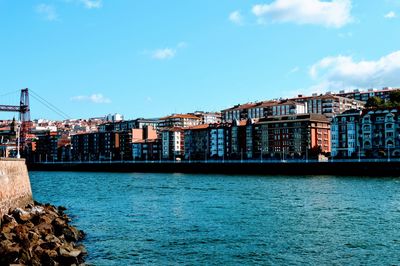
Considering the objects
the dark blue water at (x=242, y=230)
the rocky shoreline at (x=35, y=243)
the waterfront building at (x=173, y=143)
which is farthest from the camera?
the waterfront building at (x=173, y=143)

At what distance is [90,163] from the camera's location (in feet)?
435

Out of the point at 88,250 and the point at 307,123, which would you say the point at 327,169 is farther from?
the point at 88,250

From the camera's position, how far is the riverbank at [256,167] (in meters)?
79.2

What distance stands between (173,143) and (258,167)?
41136 mm

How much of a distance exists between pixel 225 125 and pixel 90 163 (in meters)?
36.2

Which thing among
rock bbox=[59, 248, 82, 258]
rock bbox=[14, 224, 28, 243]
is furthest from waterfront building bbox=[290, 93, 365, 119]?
rock bbox=[59, 248, 82, 258]

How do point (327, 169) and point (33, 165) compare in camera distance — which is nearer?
point (327, 169)

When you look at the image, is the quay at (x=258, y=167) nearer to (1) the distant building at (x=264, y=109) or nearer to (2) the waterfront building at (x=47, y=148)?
(1) the distant building at (x=264, y=109)

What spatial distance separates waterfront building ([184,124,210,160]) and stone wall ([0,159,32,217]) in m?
91.7

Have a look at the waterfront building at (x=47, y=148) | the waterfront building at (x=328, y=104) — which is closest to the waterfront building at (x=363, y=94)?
the waterfront building at (x=328, y=104)

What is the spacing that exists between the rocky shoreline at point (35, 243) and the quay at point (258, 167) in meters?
61.3

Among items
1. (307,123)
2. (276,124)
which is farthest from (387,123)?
(276,124)

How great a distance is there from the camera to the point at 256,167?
95.8 meters

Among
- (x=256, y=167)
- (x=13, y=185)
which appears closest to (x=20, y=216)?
(x=13, y=185)
